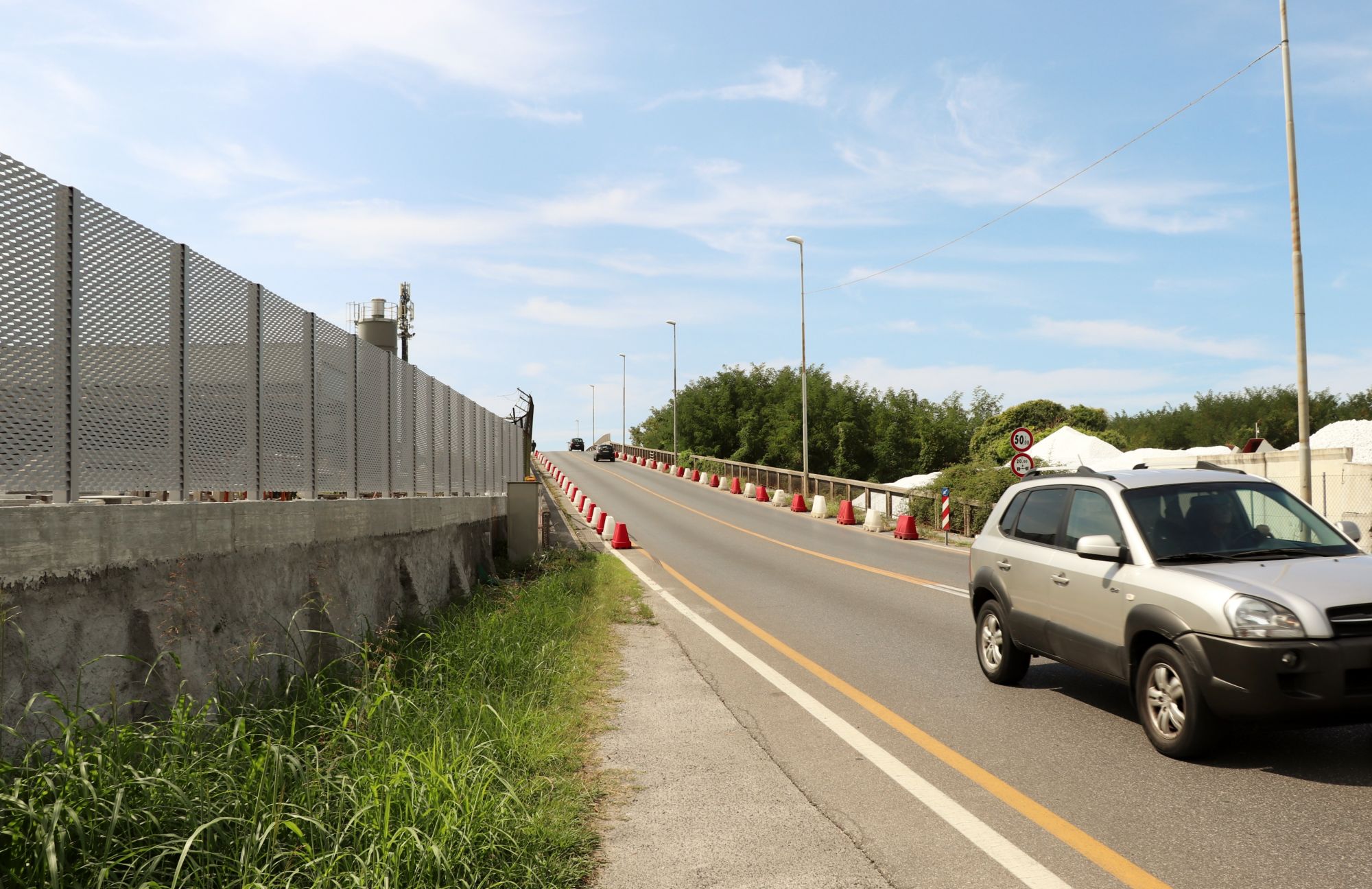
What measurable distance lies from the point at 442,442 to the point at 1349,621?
12.6m

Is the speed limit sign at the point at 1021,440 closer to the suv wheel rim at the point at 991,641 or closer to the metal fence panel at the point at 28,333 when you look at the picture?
the suv wheel rim at the point at 991,641

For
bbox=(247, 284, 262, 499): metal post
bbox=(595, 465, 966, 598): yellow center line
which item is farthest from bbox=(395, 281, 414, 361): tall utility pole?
bbox=(247, 284, 262, 499): metal post

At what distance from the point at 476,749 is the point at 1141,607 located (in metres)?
3.96

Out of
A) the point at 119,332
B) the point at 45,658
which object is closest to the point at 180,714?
the point at 45,658

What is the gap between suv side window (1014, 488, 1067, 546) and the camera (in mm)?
7453

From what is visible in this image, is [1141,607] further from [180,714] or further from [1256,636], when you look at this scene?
[180,714]

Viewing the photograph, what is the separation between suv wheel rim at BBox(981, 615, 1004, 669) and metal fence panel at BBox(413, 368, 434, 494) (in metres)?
7.80

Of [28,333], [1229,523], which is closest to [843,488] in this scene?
[1229,523]

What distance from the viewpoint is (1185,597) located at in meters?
5.68

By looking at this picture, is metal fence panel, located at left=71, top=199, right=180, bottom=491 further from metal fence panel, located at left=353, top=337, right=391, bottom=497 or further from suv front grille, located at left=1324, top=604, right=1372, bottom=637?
suv front grille, located at left=1324, top=604, right=1372, bottom=637

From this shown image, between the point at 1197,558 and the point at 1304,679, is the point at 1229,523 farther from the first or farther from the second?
the point at 1304,679

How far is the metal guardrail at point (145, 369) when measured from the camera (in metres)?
4.87

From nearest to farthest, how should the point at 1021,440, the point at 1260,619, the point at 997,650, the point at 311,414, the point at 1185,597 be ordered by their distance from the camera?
the point at 1260,619 < the point at 1185,597 < the point at 997,650 < the point at 311,414 < the point at 1021,440

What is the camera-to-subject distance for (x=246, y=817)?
4188 mm
